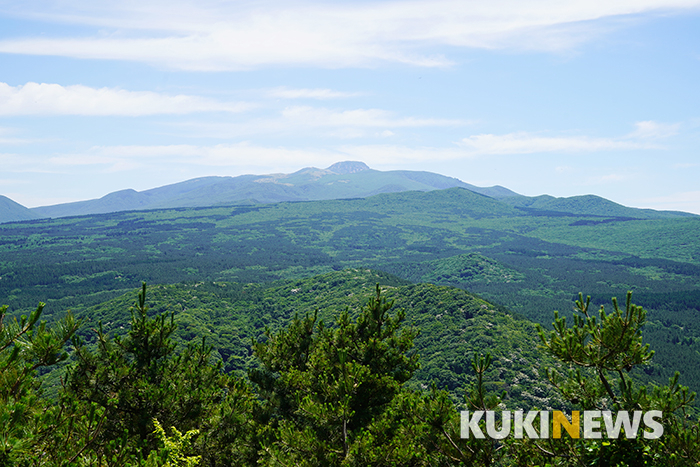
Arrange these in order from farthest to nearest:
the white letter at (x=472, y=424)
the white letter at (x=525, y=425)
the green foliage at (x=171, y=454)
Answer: the white letter at (x=472, y=424)
the white letter at (x=525, y=425)
the green foliage at (x=171, y=454)

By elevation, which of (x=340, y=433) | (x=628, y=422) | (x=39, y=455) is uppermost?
(x=39, y=455)

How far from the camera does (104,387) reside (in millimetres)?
15289

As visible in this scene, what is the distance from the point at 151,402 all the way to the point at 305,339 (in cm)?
1004

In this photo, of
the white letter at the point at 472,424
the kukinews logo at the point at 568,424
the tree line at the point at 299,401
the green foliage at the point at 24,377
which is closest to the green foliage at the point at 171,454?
the tree line at the point at 299,401

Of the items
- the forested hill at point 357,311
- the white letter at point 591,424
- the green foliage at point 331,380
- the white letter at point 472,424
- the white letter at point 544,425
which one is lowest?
the forested hill at point 357,311

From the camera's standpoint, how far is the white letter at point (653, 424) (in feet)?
28.2

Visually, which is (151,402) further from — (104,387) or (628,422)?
(628,422)

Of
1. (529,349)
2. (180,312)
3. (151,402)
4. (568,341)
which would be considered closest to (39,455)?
(151,402)

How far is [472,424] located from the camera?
11.2 meters

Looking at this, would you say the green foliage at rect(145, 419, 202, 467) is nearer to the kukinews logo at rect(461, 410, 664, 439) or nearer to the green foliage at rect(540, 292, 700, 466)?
the kukinews logo at rect(461, 410, 664, 439)

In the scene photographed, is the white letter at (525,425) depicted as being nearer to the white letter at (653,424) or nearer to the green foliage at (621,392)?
the green foliage at (621,392)

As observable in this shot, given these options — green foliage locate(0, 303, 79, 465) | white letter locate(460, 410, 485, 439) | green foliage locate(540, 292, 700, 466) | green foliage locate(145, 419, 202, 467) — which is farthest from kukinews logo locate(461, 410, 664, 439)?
green foliage locate(0, 303, 79, 465)

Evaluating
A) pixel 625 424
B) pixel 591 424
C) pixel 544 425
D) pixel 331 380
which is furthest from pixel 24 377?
pixel 331 380

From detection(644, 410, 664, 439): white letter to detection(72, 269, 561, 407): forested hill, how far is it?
29.4 m
